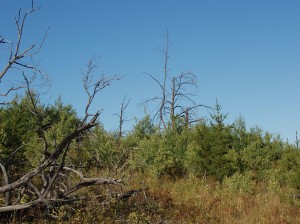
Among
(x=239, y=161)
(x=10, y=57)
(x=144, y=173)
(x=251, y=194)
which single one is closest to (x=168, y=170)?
(x=144, y=173)

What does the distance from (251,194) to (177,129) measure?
25.1 ft

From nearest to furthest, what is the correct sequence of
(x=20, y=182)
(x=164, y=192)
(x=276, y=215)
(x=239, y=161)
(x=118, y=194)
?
(x=20, y=182)
(x=118, y=194)
(x=276, y=215)
(x=164, y=192)
(x=239, y=161)

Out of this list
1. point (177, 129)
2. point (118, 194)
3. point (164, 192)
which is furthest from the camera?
point (177, 129)

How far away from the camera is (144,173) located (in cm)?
1758

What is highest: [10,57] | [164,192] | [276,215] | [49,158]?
[10,57]

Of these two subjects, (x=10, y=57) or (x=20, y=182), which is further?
(x=10, y=57)

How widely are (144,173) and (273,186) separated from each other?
6.48m

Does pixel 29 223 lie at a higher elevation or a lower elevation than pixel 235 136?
lower

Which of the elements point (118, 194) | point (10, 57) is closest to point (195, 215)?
point (118, 194)

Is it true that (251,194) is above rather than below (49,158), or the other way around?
below

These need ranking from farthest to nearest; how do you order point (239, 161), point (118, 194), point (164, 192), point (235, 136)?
point (235, 136), point (239, 161), point (164, 192), point (118, 194)

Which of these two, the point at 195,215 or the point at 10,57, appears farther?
the point at 10,57

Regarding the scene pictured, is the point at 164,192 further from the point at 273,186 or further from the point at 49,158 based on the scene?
the point at 49,158

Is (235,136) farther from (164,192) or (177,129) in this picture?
(164,192)
